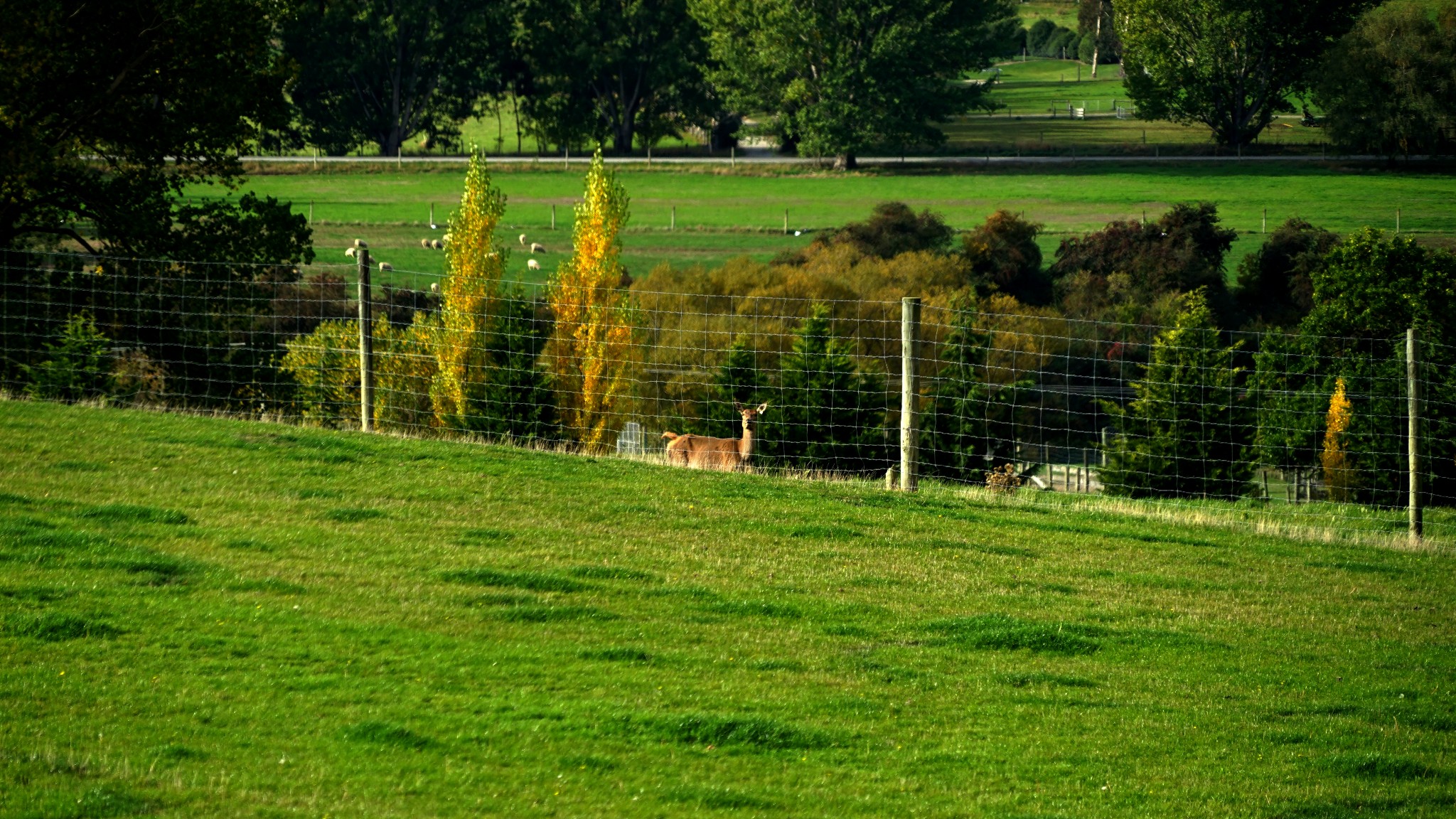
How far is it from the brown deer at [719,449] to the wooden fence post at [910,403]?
161 inches

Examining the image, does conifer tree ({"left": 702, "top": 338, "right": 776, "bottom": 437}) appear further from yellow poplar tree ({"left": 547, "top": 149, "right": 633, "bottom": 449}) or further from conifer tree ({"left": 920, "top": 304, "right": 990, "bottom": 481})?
conifer tree ({"left": 920, "top": 304, "right": 990, "bottom": 481})

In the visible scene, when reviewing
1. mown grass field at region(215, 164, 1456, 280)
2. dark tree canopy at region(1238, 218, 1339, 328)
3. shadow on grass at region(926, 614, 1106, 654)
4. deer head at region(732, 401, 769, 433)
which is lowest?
shadow on grass at region(926, 614, 1106, 654)

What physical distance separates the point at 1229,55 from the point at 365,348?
85.5 meters

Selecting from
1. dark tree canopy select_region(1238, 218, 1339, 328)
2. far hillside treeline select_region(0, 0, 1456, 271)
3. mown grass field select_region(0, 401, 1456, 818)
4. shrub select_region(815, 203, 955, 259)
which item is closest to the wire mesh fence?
mown grass field select_region(0, 401, 1456, 818)

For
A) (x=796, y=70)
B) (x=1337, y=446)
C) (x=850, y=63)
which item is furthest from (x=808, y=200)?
(x=1337, y=446)

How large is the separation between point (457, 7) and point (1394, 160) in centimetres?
5837

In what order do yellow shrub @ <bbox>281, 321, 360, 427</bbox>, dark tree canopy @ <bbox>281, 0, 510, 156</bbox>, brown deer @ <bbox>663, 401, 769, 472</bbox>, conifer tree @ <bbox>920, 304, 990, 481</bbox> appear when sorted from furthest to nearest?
1. dark tree canopy @ <bbox>281, 0, 510, 156</bbox>
2. conifer tree @ <bbox>920, 304, 990, 481</bbox>
3. brown deer @ <bbox>663, 401, 769, 472</bbox>
4. yellow shrub @ <bbox>281, 321, 360, 427</bbox>

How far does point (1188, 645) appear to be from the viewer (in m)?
9.39

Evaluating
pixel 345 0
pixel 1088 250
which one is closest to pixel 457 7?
pixel 345 0

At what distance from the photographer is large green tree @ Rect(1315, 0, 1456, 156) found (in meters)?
74.3

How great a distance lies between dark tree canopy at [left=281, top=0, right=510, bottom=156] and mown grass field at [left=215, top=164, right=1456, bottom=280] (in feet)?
29.7

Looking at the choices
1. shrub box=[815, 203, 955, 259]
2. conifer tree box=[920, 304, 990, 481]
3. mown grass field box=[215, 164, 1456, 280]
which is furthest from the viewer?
mown grass field box=[215, 164, 1456, 280]

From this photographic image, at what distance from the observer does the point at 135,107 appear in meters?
23.6

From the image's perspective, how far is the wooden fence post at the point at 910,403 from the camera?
47.4ft
